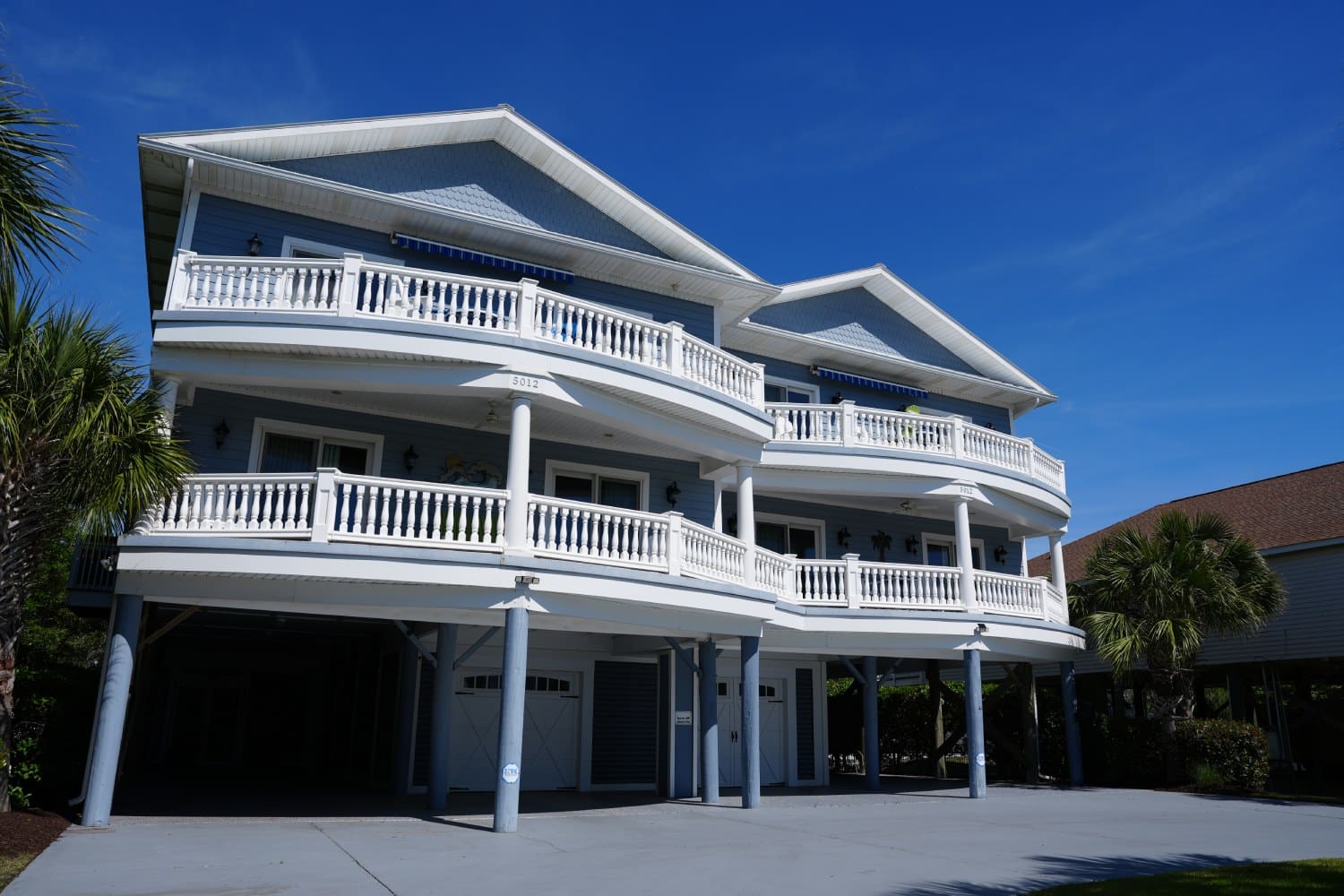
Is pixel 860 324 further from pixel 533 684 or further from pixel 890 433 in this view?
pixel 533 684

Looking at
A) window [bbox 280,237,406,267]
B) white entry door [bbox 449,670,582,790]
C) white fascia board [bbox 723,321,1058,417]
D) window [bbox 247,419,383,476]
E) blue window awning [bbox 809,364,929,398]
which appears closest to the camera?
window [bbox 247,419,383,476]

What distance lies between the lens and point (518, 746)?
44.2 ft

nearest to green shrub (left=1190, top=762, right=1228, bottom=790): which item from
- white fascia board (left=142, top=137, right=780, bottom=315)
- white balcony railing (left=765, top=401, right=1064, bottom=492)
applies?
white balcony railing (left=765, top=401, right=1064, bottom=492)

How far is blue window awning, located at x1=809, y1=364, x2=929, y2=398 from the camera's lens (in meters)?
23.7

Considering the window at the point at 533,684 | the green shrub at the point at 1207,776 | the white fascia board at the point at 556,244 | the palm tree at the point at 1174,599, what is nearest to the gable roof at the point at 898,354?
the white fascia board at the point at 556,244

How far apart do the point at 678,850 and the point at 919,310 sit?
1688 cm

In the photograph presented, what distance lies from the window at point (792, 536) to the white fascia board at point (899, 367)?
3.73 meters

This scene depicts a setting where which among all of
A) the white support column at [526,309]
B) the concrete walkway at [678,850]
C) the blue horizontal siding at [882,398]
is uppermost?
the blue horizontal siding at [882,398]

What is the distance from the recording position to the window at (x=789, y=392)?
2339 cm

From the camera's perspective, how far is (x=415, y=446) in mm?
17609

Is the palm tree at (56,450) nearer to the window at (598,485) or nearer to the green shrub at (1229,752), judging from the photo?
the window at (598,485)

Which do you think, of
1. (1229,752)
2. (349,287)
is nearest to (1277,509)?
(1229,752)

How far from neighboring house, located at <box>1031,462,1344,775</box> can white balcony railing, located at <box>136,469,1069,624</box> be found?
27.8ft

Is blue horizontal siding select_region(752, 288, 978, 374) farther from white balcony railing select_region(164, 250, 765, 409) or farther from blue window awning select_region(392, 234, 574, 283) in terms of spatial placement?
white balcony railing select_region(164, 250, 765, 409)
